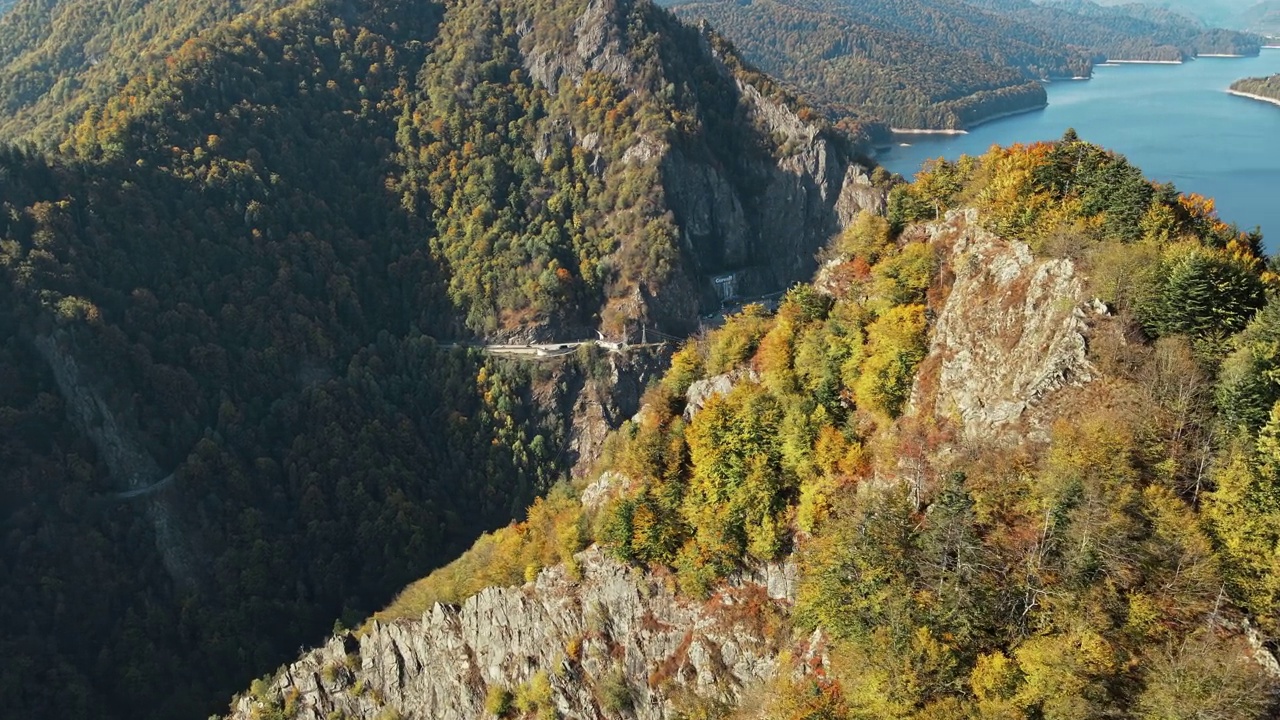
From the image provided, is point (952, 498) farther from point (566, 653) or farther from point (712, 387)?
point (566, 653)

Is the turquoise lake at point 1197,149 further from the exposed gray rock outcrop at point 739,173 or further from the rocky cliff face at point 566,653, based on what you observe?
the rocky cliff face at point 566,653

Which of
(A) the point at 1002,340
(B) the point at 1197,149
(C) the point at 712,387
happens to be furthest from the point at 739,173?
(A) the point at 1002,340

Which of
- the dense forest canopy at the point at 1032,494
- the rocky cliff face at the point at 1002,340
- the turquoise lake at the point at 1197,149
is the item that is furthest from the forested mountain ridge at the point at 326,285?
the rocky cliff face at the point at 1002,340

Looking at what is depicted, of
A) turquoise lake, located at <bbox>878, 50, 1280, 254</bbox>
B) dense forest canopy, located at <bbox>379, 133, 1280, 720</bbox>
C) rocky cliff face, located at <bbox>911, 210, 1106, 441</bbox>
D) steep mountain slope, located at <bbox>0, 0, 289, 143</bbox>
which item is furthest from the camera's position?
turquoise lake, located at <bbox>878, 50, 1280, 254</bbox>

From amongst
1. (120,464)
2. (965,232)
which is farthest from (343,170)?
(965,232)

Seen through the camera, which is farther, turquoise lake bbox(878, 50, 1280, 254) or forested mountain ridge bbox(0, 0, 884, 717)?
turquoise lake bbox(878, 50, 1280, 254)

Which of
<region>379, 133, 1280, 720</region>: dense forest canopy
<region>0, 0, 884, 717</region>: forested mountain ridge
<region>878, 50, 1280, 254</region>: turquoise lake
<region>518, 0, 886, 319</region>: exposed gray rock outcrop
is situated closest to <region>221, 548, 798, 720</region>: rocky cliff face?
<region>379, 133, 1280, 720</region>: dense forest canopy

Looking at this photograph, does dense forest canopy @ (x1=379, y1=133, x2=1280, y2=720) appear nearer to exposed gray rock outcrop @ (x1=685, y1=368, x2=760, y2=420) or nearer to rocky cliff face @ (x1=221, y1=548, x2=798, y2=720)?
rocky cliff face @ (x1=221, y1=548, x2=798, y2=720)

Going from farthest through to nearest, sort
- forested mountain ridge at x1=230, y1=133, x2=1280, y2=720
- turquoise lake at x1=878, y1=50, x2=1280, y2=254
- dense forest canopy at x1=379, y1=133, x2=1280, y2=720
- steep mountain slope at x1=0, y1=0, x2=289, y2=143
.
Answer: turquoise lake at x1=878, y1=50, x2=1280, y2=254
steep mountain slope at x1=0, y1=0, x2=289, y2=143
forested mountain ridge at x1=230, y1=133, x2=1280, y2=720
dense forest canopy at x1=379, y1=133, x2=1280, y2=720
